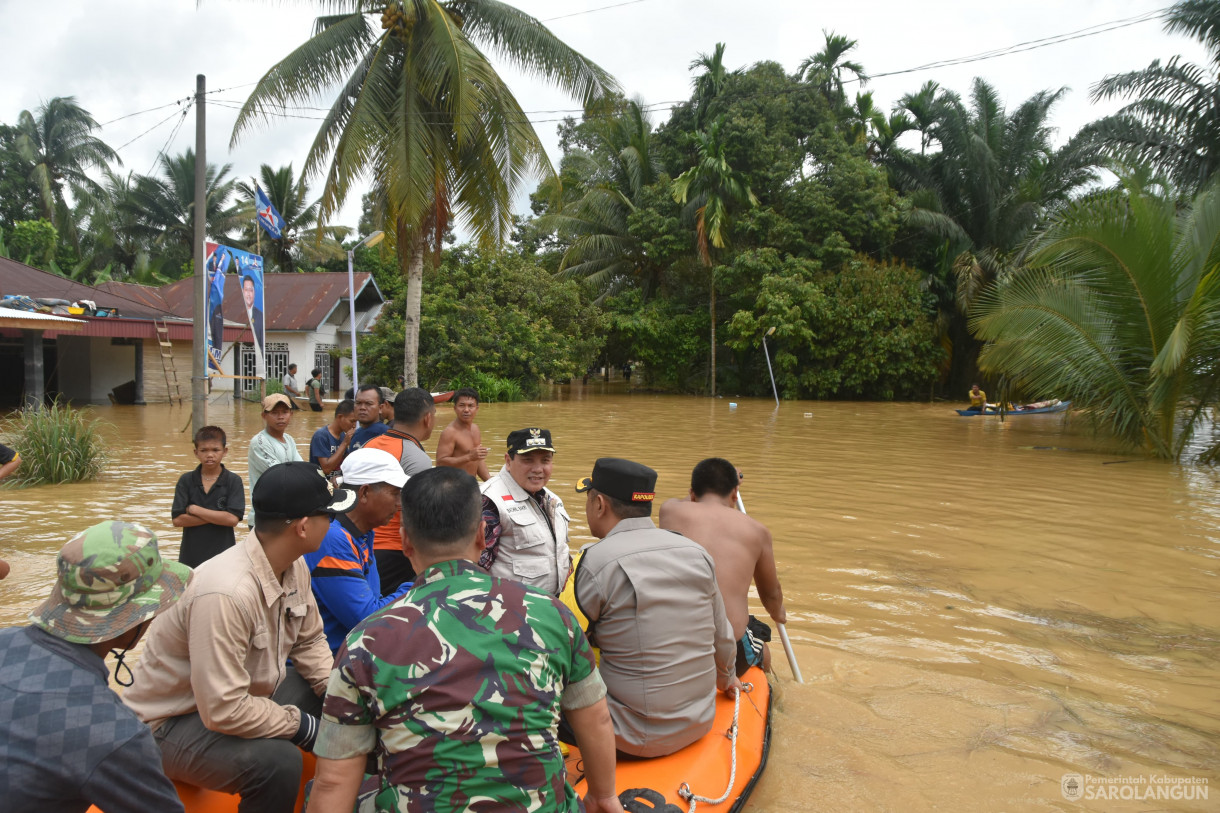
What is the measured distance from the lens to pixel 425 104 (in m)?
16.3

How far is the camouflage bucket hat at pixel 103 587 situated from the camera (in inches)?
77.2

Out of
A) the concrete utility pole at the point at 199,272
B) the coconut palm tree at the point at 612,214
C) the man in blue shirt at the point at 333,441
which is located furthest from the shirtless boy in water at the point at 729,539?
the coconut palm tree at the point at 612,214

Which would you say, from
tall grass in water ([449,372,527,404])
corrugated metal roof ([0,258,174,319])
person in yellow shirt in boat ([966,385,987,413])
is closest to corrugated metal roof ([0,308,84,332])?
corrugated metal roof ([0,258,174,319])

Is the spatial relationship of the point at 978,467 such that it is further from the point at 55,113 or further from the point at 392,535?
the point at 55,113

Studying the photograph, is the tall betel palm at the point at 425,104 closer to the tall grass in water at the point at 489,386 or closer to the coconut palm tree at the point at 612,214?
the tall grass in water at the point at 489,386

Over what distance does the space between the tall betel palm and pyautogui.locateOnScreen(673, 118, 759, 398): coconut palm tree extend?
13.6 m

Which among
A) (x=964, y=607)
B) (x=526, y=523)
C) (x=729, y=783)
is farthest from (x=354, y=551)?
(x=964, y=607)

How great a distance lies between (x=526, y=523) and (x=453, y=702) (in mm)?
2171

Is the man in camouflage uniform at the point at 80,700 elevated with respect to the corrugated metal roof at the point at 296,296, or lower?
lower

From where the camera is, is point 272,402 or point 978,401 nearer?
point 272,402

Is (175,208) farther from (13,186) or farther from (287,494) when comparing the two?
(287,494)

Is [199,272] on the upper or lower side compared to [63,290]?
lower

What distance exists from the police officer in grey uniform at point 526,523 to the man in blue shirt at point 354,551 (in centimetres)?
58

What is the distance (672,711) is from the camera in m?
3.17
